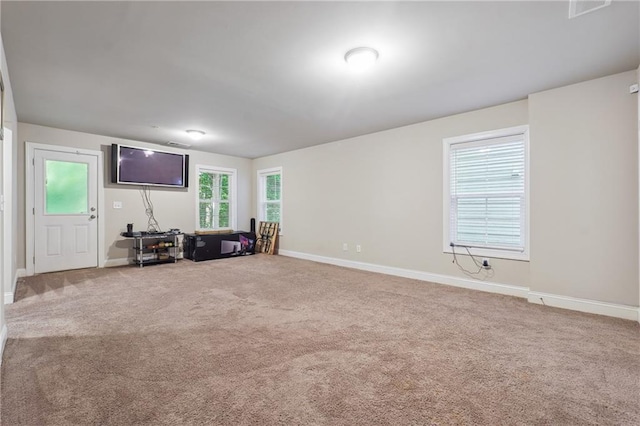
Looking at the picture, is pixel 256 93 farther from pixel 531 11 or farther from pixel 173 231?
pixel 173 231

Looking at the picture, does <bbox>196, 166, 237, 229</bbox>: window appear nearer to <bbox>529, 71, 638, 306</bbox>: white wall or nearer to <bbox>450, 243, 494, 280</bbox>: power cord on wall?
<bbox>450, 243, 494, 280</bbox>: power cord on wall

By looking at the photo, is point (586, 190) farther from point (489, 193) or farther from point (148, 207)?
point (148, 207)

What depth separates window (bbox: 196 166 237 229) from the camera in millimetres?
6840

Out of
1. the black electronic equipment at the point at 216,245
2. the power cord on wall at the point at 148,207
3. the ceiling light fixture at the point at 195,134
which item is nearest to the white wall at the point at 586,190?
the ceiling light fixture at the point at 195,134

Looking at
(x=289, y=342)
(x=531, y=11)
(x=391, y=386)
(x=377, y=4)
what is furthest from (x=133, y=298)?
(x=531, y=11)

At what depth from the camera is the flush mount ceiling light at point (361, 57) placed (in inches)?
96.3

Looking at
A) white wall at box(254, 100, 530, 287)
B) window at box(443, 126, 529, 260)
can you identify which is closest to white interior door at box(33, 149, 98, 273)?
white wall at box(254, 100, 530, 287)

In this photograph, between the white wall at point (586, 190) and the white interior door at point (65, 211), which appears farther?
the white interior door at point (65, 211)

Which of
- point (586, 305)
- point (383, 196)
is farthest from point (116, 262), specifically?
point (586, 305)

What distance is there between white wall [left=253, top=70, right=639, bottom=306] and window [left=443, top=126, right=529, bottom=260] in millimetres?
130

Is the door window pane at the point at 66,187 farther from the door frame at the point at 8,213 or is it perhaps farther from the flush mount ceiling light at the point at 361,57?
the flush mount ceiling light at the point at 361,57

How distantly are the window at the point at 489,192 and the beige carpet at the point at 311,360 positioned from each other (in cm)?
74

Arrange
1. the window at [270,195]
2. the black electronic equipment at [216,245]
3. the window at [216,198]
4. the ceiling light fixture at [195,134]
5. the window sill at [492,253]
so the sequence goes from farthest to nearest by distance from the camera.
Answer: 1. the window at [270,195]
2. the window at [216,198]
3. the black electronic equipment at [216,245]
4. the ceiling light fixture at [195,134]
5. the window sill at [492,253]

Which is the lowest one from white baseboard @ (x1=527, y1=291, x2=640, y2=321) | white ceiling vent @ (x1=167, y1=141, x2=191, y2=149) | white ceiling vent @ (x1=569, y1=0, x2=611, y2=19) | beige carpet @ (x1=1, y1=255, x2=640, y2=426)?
beige carpet @ (x1=1, y1=255, x2=640, y2=426)
